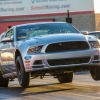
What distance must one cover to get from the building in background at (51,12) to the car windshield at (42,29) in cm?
5542

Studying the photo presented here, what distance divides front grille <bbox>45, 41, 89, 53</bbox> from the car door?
1.38m

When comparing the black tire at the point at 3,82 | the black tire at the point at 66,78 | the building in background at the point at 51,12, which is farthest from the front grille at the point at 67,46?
the building in background at the point at 51,12

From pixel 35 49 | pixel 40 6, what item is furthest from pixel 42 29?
pixel 40 6

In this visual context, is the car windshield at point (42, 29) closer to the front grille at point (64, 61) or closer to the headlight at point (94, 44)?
the headlight at point (94, 44)

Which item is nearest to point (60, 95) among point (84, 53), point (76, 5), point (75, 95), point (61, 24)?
point (75, 95)

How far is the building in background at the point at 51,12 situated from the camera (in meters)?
69.0

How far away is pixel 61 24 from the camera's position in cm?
1339

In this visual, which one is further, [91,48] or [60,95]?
[91,48]

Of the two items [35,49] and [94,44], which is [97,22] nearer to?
[94,44]

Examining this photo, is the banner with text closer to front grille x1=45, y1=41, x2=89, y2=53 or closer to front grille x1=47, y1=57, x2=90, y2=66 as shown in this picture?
front grille x1=45, y1=41, x2=89, y2=53

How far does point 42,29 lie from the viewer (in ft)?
42.6

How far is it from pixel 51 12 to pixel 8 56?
2262 inches

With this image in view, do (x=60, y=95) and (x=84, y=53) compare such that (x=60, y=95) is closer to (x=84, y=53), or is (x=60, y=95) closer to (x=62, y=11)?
(x=84, y=53)

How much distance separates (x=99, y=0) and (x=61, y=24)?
186 feet
